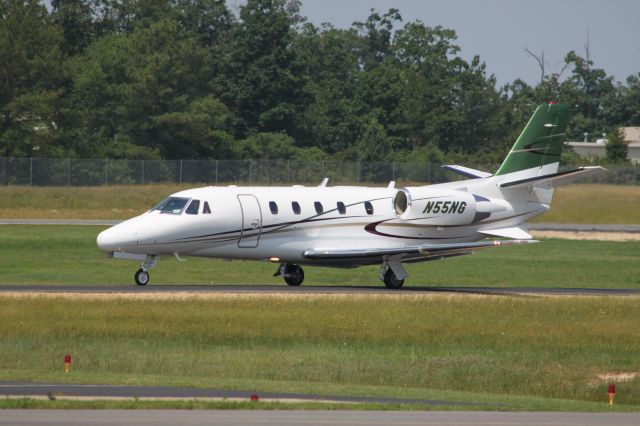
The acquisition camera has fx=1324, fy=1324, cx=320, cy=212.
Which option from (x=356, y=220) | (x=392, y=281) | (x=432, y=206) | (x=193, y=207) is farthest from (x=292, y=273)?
(x=432, y=206)

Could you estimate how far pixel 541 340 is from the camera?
3089 centimetres

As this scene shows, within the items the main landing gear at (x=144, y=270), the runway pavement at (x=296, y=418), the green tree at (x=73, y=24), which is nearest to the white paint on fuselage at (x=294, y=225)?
the main landing gear at (x=144, y=270)

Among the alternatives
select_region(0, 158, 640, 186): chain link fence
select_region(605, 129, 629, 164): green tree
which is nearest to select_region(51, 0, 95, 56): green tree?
select_region(0, 158, 640, 186): chain link fence

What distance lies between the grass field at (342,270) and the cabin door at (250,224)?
6.86 metres

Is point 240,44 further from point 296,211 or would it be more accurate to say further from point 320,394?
point 320,394

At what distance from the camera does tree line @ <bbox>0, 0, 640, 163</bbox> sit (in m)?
93.0

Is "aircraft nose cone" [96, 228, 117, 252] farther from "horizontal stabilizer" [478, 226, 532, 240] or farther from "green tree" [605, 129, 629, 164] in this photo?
"green tree" [605, 129, 629, 164]

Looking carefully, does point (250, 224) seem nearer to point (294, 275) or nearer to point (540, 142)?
point (294, 275)

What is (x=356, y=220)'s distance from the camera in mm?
39719

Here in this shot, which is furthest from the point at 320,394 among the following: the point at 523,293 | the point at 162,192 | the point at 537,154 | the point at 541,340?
the point at 162,192

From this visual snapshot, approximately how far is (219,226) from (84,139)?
60157 mm

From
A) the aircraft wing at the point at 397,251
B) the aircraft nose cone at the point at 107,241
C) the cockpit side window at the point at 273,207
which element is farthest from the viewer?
the cockpit side window at the point at 273,207

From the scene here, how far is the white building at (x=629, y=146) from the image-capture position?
429 ft

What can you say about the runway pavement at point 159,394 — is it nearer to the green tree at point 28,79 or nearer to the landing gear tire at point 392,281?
the landing gear tire at point 392,281
